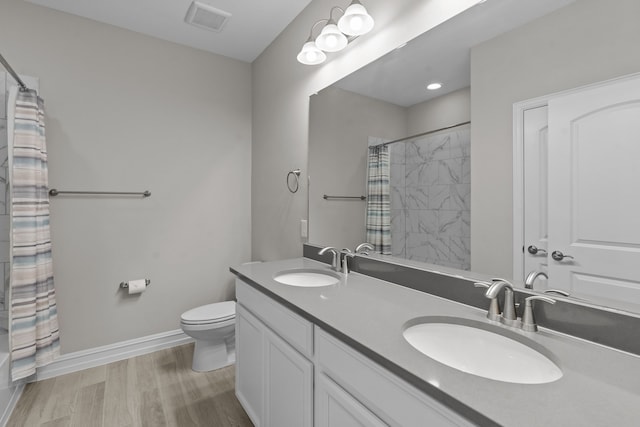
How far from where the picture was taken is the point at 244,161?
117 inches

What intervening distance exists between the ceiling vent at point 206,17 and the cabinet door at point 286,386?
2183 mm

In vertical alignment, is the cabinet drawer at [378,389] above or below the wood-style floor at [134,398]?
above

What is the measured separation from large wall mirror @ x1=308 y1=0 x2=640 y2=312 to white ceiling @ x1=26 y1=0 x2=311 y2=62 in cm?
85

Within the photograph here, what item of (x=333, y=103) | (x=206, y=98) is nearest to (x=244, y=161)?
(x=206, y=98)

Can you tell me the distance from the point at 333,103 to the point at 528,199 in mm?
1286

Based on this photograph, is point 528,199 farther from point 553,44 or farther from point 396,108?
point 396,108

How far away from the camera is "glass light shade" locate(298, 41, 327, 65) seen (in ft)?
6.07

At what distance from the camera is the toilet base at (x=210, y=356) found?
7.42 ft

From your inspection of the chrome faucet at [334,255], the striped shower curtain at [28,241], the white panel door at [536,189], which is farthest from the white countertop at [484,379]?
the striped shower curtain at [28,241]

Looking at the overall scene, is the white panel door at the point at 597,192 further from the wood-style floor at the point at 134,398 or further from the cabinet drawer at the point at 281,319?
the wood-style floor at the point at 134,398

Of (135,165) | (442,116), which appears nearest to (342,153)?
(442,116)

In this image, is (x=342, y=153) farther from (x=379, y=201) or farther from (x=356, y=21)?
(x=356, y=21)

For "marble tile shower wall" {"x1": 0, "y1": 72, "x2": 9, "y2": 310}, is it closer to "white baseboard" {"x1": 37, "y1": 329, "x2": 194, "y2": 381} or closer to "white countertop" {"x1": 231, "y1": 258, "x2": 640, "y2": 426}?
"white baseboard" {"x1": 37, "y1": 329, "x2": 194, "y2": 381}

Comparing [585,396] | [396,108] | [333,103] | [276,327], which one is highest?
[333,103]
